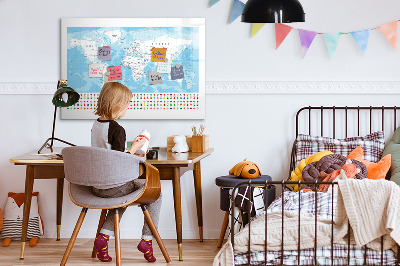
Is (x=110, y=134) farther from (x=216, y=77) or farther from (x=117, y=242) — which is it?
(x=216, y=77)

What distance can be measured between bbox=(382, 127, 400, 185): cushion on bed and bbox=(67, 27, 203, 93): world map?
4.48 feet

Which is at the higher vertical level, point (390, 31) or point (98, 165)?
point (390, 31)

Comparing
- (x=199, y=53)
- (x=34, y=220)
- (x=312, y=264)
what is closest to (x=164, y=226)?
(x=34, y=220)

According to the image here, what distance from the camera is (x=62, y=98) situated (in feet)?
13.6

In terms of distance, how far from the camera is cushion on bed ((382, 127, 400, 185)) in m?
3.73

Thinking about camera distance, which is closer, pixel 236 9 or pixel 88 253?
pixel 88 253

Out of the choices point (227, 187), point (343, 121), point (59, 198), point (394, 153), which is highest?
point (343, 121)

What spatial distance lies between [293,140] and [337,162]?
0.61m

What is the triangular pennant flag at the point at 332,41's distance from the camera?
13.8 ft

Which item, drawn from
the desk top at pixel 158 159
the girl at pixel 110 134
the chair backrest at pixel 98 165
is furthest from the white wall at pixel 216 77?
the chair backrest at pixel 98 165

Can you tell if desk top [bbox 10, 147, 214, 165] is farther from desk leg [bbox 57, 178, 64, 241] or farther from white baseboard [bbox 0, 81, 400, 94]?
white baseboard [bbox 0, 81, 400, 94]

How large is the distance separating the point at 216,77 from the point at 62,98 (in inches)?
42.6

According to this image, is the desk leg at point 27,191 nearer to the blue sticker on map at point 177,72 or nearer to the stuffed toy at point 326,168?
the blue sticker on map at point 177,72

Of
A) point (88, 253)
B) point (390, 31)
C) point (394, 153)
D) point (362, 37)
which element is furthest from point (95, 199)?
point (390, 31)
